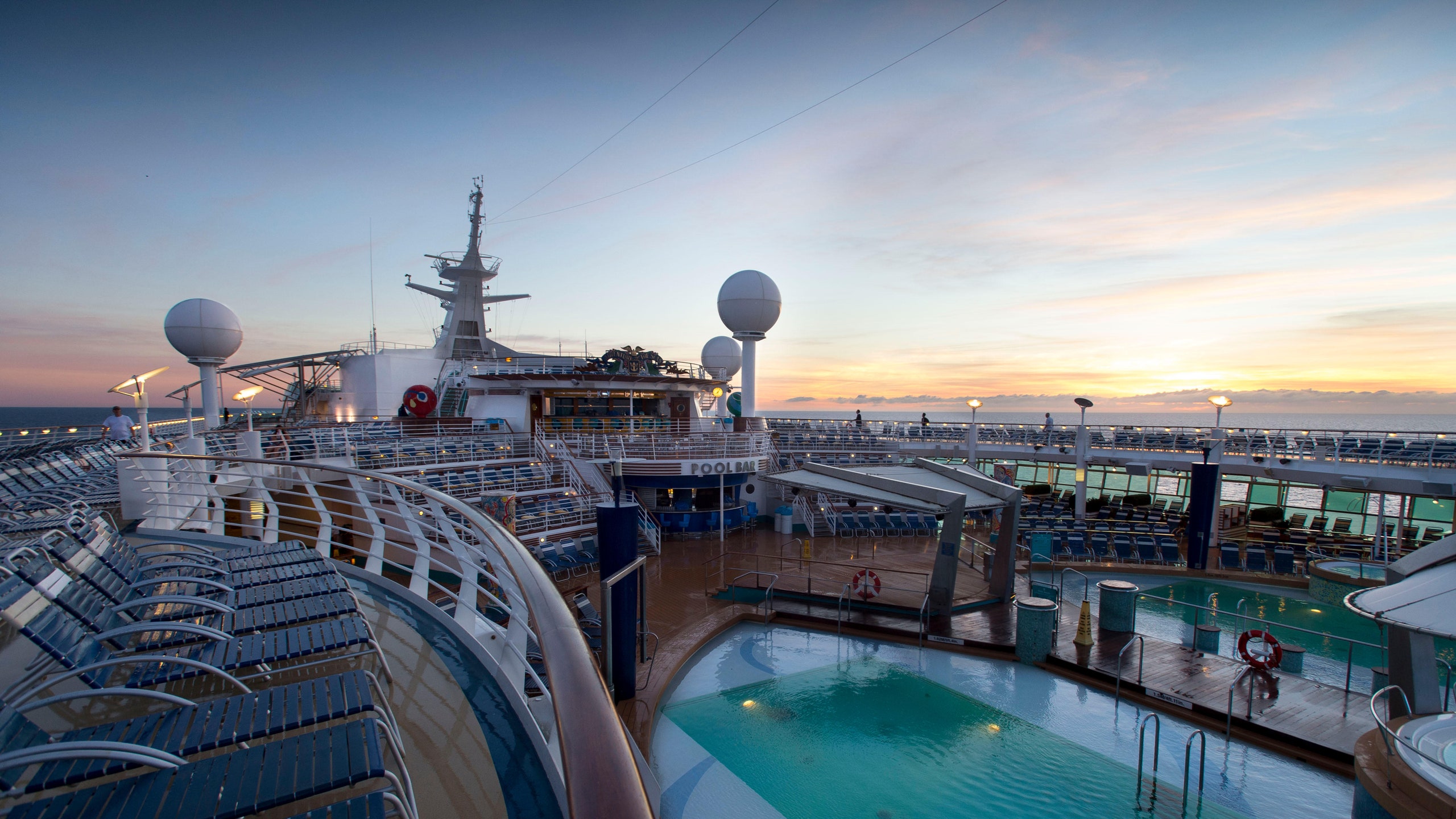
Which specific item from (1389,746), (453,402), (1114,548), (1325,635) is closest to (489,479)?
(453,402)

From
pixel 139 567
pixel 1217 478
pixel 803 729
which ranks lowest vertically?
pixel 803 729

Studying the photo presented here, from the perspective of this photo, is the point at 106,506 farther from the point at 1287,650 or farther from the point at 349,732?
the point at 1287,650

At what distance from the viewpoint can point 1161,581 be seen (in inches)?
537

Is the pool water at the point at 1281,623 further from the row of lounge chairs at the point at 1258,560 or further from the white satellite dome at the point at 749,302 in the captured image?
the white satellite dome at the point at 749,302

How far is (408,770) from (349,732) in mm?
583

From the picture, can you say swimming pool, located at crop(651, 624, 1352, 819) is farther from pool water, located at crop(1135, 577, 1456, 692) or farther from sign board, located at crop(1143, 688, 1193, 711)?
pool water, located at crop(1135, 577, 1456, 692)

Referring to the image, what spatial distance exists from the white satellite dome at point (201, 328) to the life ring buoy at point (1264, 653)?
2521 cm

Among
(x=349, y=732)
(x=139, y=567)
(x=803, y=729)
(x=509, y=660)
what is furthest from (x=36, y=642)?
(x=803, y=729)

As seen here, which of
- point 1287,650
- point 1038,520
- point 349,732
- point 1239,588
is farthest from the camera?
point 1038,520

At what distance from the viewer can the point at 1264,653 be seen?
8.71m

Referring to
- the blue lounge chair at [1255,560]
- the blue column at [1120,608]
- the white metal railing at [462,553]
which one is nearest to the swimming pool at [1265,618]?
the blue column at [1120,608]

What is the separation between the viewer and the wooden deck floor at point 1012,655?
725cm

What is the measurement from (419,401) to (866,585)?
17.6m

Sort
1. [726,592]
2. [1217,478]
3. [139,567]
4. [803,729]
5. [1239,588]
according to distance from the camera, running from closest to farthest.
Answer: [139,567]
[803,729]
[726,592]
[1239,588]
[1217,478]
